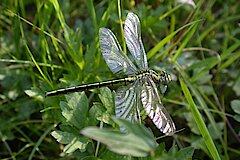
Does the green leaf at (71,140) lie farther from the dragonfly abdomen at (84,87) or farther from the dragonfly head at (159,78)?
the dragonfly head at (159,78)

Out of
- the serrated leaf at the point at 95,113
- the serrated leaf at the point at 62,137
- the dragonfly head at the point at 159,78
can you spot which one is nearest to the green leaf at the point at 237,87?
the dragonfly head at the point at 159,78

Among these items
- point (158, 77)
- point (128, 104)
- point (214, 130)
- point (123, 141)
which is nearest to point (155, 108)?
point (128, 104)

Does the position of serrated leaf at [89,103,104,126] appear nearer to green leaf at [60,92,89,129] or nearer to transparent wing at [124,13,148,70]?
green leaf at [60,92,89,129]

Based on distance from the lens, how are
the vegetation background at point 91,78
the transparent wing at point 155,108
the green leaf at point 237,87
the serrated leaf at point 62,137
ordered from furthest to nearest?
the green leaf at point 237,87, the vegetation background at point 91,78, the serrated leaf at point 62,137, the transparent wing at point 155,108

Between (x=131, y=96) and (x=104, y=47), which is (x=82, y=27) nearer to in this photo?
(x=104, y=47)

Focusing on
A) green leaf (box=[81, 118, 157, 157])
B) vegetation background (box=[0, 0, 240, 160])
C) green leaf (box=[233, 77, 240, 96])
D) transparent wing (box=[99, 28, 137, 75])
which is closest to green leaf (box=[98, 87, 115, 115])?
vegetation background (box=[0, 0, 240, 160])

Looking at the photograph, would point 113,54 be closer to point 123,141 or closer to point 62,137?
point 62,137

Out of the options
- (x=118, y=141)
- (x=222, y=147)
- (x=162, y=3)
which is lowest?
(x=222, y=147)

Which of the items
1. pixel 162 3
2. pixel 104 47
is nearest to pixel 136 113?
pixel 104 47
